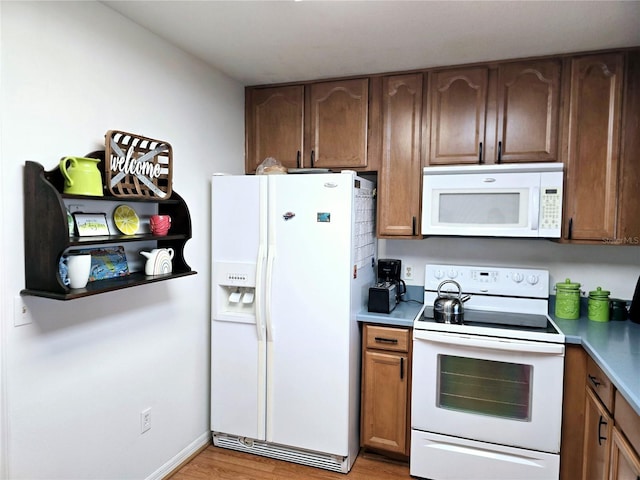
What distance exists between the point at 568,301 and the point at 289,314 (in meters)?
1.63

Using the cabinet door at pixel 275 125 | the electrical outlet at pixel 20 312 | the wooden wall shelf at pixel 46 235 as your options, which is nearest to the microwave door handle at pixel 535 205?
the cabinet door at pixel 275 125

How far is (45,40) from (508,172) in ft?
7.58

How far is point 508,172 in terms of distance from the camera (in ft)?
8.01

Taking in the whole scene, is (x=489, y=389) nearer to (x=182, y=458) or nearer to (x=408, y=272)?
(x=408, y=272)

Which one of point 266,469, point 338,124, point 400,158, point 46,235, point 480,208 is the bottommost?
point 266,469

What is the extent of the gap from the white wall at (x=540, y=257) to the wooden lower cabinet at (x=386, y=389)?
2.05 feet

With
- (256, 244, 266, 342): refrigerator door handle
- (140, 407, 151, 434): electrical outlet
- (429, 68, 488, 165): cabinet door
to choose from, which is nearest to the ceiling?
(429, 68, 488, 165): cabinet door

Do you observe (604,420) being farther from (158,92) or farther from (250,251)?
(158,92)

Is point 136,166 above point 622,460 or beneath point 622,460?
above

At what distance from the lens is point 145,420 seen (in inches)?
87.5

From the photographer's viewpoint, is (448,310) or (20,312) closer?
(20,312)

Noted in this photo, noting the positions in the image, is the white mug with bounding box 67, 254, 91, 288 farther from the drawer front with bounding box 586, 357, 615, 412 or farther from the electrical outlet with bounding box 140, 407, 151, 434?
the drawer front with bounding box 586, 357, 615, 412

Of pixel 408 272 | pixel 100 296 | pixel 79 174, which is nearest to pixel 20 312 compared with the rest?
pixel 100 296

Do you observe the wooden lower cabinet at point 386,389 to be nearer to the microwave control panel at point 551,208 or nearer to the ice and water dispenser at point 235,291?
the ice and water dispenser at point 235,291
